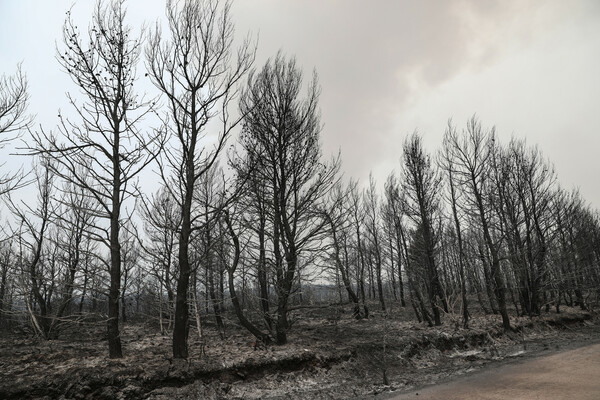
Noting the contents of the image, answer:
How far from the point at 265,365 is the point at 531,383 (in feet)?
21.0

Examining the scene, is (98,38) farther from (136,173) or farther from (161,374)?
(161,374)

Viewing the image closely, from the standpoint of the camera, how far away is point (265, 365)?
8.73m

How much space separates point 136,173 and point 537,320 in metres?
20.2

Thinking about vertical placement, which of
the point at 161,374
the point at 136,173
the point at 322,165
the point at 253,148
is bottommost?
the point at 161,374

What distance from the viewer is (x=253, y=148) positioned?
38.0 feet

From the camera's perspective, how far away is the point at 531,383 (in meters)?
7.36

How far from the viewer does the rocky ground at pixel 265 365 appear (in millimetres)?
7242

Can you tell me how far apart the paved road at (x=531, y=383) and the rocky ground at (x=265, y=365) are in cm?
90

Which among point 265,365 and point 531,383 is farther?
Result: point 265,365

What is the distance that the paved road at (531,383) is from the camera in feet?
21.0

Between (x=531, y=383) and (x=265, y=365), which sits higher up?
(x=265, y=365)

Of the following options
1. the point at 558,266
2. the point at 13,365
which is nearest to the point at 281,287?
the point at 13,365

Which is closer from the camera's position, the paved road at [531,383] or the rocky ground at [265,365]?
the paved road at [531,383]

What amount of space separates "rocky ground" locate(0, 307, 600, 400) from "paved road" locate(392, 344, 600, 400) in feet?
2.97
